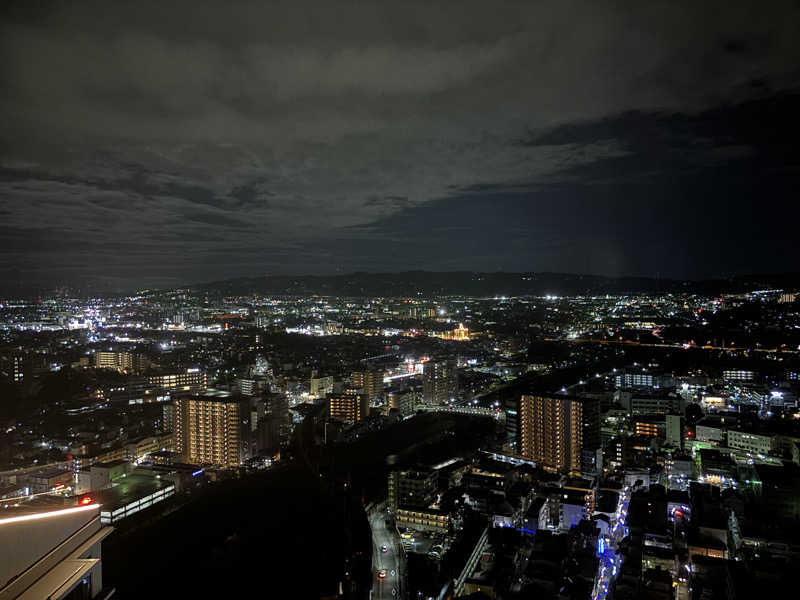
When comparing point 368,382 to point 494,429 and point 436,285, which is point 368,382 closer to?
point 494,429

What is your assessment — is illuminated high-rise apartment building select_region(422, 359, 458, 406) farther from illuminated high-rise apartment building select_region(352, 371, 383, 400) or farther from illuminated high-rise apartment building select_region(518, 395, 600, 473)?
illuminated high-rise apartment building select_region(518, 395, 600, 473)

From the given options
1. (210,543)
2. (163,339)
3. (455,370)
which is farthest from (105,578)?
(163,339)

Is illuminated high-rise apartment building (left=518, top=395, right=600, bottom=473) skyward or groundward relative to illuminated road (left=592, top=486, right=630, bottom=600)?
skyward

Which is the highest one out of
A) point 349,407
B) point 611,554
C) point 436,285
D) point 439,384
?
point 436,285

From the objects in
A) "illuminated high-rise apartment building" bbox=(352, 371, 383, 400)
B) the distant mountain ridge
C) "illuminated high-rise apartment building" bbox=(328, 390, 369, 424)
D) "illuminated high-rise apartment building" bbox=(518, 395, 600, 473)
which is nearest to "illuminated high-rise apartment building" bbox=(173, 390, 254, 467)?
"illuminated high-rise apartment building" bbox=(328, 390, 369, 424)

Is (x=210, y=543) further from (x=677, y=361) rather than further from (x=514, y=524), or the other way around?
(x=677, y=361)

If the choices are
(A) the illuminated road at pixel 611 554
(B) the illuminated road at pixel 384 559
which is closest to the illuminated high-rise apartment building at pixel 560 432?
(A) the illuminated road at pixel 611 554

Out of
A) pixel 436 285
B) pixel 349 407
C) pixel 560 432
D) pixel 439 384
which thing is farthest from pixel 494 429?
pixel 436 285
